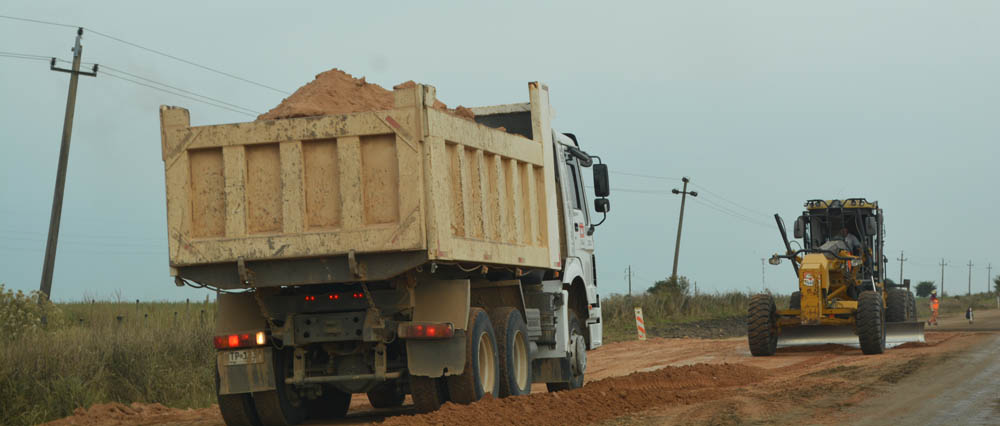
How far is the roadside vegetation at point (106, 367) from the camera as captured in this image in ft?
44.0

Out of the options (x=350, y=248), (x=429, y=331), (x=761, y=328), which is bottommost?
(x=761, y=328)

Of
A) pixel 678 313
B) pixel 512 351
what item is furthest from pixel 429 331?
pixel 678 313

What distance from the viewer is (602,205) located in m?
14.7

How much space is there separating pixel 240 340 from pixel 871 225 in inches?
594

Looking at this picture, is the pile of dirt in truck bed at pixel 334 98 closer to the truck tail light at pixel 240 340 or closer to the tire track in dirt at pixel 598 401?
the truck tail light at pixel 240 340

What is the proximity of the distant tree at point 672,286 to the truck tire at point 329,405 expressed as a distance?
1322 inches

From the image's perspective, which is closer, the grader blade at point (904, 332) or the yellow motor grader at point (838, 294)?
the yellow motor grader at point (838, 294)

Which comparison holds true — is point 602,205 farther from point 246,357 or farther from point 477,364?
point 246,357

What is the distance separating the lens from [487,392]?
11.2m

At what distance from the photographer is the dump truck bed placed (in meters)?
9.75

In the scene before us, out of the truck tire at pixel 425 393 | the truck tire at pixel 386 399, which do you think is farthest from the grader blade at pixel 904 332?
the truck tire at pixel 425 393

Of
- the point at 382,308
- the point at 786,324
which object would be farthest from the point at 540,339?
the point at 786,324

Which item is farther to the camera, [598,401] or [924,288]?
[924,288]

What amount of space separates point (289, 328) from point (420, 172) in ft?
6.83
